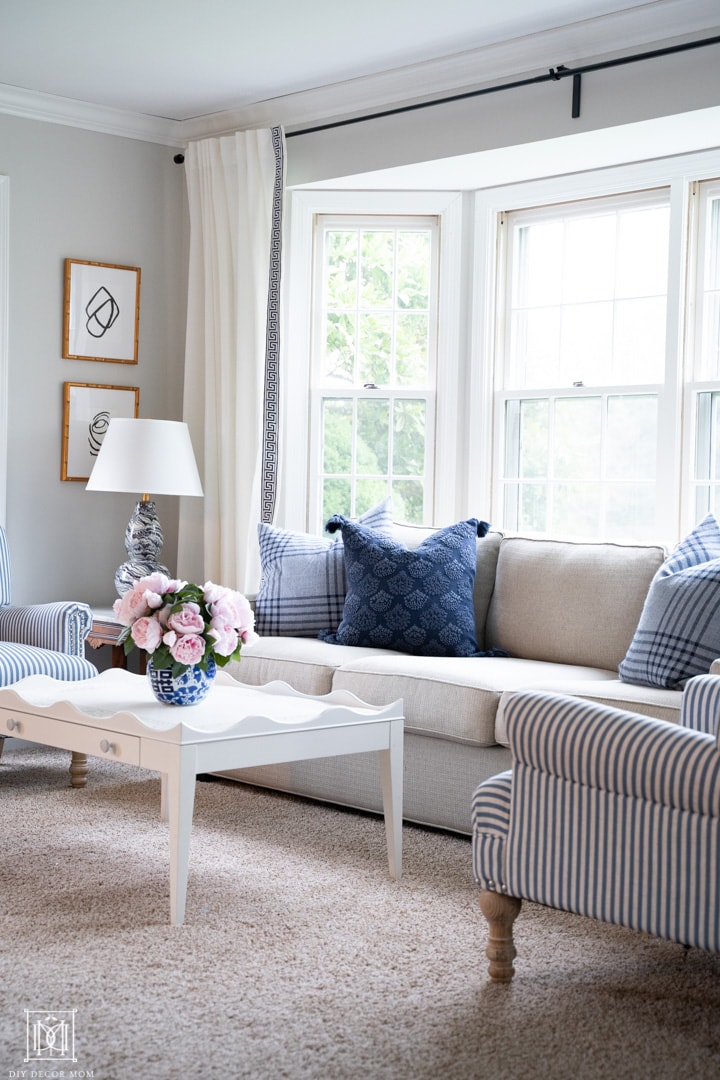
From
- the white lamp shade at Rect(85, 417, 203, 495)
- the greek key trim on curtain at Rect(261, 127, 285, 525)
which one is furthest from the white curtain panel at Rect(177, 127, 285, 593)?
the white lamp shade at Rect(85, 417, 203, 495)

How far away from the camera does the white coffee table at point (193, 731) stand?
2832mm

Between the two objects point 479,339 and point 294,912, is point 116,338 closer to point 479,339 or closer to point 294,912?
point 479,339

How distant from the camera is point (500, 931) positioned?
Answer: 2498mm

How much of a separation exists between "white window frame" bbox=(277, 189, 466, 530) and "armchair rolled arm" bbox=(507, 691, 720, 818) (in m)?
2.84

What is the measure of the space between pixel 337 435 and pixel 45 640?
66.3 inches

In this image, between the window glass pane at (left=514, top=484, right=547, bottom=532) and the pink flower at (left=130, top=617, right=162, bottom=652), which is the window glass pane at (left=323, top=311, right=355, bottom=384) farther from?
the pink flower at (left=130, top=617, right=162, bottom=652)

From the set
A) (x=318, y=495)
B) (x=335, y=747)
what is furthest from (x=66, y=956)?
(x=318, y=495)

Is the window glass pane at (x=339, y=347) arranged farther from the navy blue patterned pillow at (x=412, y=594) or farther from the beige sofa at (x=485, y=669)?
the navy blue patterned pillow at (x=412, y=594)

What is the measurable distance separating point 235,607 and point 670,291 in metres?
2.31

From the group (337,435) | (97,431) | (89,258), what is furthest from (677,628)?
(89,258)

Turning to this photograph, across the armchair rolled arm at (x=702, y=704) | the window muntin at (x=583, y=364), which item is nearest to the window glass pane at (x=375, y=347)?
the window muntin at (x=583, y=364)

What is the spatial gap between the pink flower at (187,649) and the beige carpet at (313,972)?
0.58m

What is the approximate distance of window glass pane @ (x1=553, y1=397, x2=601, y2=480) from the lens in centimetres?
486

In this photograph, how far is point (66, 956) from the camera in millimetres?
2594
